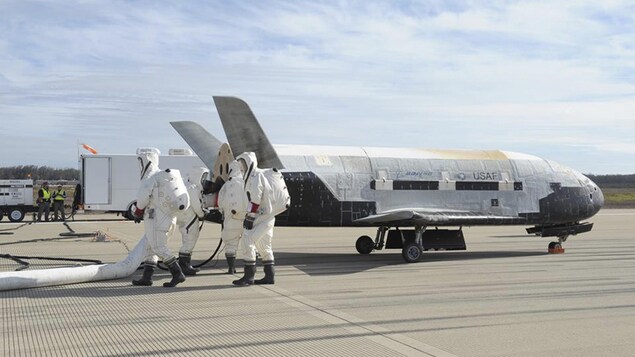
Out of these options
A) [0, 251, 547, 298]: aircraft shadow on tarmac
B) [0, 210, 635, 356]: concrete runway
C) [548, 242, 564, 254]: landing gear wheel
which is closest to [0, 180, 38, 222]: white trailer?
[0, 210, 635, 356]: concrete runway

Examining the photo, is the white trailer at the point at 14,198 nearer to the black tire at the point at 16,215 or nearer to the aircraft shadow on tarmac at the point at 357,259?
the black tire at the point at 16,215

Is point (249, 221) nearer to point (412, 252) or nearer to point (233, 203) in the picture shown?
point (233, 203)

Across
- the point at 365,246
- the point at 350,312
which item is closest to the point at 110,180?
the point at 365,246

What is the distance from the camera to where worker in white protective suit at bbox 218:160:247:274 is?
12656 mm

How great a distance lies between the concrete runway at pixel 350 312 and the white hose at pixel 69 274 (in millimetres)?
157

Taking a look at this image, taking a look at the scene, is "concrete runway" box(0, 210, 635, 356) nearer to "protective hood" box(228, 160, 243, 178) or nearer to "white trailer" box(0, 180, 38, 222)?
"protective hood" box(228, 160, 243, 178)

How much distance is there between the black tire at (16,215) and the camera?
33.3m

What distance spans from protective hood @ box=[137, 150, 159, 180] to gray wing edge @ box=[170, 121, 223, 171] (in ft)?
12.0

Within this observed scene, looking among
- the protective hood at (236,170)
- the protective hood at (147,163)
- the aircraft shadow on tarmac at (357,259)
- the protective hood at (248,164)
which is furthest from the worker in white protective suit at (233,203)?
the aircraft shadow on tarmac at (357,259)

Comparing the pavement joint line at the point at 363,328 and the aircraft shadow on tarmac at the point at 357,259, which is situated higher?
the aircraft shadow on tarmac at the point at 357,259

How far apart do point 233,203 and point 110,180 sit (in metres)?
21.9

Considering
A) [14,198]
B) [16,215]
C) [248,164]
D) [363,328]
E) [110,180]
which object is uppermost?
[110,180]

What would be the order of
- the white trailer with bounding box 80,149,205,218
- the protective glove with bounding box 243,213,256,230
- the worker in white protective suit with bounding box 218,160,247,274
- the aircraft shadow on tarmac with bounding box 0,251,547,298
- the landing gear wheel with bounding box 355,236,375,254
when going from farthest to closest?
the white trailer with bounding box 80,149,205,218, the landing gear wheel with bounding box 355,236,375,254, the worker in white protective suit with bounding box 218,160,247,274, the protective glove with bounding box 243,213,256,230, the aircraft shadow on tarmac with bounding box 0,251,547,298

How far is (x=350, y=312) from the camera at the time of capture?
9516mm
